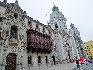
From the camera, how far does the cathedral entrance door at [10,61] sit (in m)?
20.1

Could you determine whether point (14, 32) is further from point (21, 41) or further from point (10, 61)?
point (10, 61)

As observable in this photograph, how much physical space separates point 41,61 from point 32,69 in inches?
152

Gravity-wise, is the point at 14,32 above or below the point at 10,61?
above

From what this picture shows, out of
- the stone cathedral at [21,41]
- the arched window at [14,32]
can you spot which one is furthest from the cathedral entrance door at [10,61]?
the arched window at [14,32]

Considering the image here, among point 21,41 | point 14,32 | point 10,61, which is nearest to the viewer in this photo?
point 10,61

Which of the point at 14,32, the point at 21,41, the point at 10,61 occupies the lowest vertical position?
the point at 10,61

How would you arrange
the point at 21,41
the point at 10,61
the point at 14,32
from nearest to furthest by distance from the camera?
the point at 10,61, the point at 14,32, the point at 21,41

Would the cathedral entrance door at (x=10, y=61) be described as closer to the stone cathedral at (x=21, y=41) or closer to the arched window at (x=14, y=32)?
the stone cathedral at (x=21, y=41)

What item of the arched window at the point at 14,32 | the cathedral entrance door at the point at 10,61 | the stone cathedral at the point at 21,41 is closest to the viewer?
the cathedral entrance door at the point at 10,61

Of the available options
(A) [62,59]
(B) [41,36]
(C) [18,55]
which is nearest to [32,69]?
(C) [18,55]

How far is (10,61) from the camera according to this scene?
20578 mm

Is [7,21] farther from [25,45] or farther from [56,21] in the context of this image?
[56,21]

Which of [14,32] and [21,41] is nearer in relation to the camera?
[14,32]

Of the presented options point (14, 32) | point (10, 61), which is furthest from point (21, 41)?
point (10, 61)
